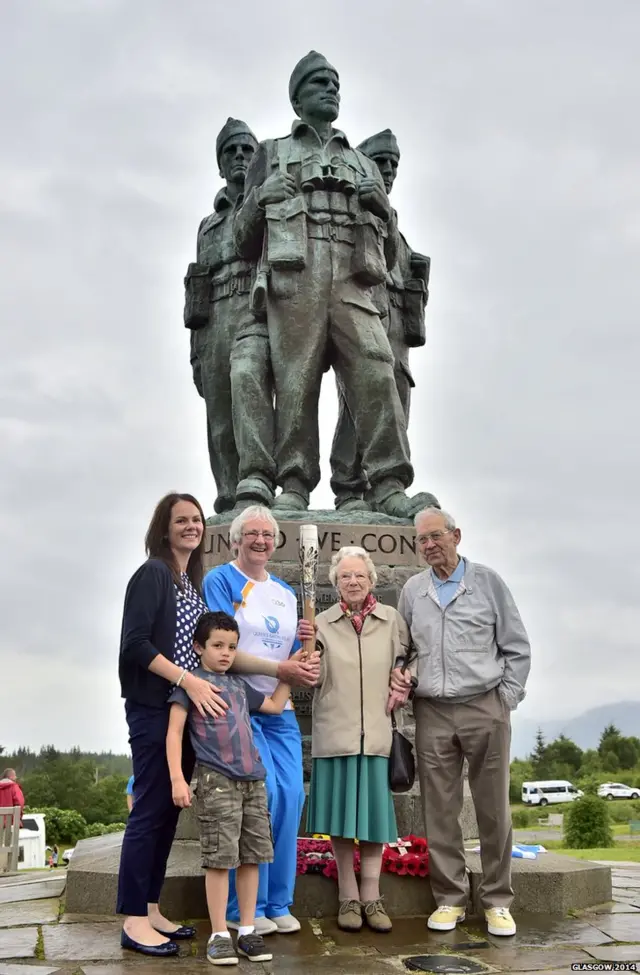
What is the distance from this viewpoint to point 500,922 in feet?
13.6

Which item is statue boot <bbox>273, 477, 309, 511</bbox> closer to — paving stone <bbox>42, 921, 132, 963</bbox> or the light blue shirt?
the light blue shirt

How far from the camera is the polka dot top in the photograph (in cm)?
404

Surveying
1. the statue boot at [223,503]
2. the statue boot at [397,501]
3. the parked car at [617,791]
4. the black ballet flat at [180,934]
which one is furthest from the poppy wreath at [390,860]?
the parked car at [617,791]

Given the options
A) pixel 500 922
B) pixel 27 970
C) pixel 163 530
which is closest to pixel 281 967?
Result: pixel 27 970

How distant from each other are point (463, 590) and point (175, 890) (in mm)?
1841

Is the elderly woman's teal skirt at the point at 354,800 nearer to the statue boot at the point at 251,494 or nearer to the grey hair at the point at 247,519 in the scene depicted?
the grey hair at the point at 247,519

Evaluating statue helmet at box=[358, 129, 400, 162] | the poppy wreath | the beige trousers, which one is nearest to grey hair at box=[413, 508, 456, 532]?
the beige trousers

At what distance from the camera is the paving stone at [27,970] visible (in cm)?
346

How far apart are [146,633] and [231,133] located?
5.06 m

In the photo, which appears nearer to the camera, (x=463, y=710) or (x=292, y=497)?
(x=463, y=710)

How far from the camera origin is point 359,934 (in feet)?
13.6

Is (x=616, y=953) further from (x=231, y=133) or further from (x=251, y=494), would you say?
(x=231, y=133)

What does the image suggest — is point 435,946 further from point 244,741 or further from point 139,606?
point 139,606

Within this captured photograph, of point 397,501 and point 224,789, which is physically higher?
point 397,501
